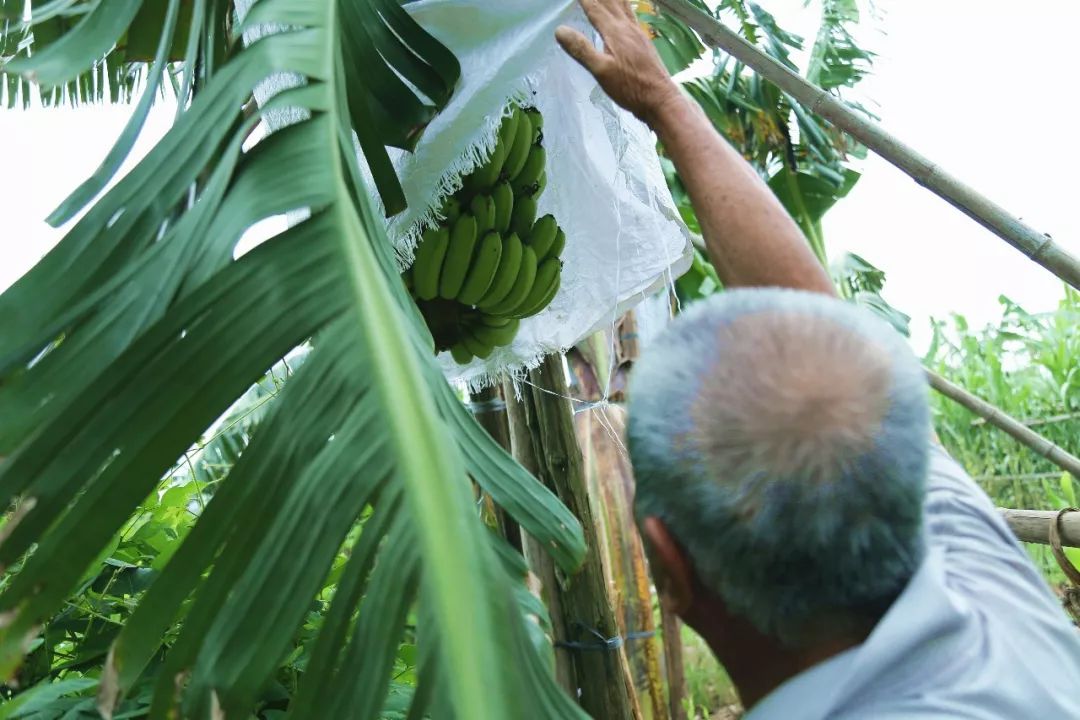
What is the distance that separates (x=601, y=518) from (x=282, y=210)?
1.89 metres

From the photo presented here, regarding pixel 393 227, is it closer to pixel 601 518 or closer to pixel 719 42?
pixel 719 42

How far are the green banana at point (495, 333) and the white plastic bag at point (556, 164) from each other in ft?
0.16

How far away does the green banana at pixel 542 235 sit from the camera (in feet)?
3.71

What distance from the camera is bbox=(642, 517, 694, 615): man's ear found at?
0.49m

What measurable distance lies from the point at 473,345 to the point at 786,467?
0.79 meters

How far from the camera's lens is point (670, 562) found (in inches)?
19.3

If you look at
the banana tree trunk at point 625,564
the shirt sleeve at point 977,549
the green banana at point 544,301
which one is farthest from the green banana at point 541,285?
the banana tree trunk at point 625,564

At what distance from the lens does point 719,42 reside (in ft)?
3.30

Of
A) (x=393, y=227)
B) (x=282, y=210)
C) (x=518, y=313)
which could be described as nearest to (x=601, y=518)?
(x=518, y=313)

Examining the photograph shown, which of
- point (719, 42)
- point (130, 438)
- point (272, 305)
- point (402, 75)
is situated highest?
point (719, 42)

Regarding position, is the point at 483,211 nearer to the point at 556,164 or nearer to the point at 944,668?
the point at 556,164

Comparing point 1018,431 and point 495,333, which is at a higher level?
point 1018,431

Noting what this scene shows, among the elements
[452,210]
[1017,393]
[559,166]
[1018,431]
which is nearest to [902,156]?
[559,166]

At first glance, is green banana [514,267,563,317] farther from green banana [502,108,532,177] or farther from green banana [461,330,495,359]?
green banana [502,108,532,177]
